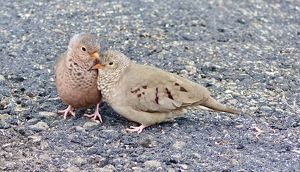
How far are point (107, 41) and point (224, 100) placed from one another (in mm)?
1852

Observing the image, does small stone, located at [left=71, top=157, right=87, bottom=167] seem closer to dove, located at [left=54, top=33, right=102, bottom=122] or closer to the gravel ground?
the gravel ground

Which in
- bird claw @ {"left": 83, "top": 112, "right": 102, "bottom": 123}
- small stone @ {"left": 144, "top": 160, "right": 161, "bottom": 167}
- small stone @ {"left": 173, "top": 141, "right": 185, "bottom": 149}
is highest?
bird claw @ {"left": 83, "top": 112, "right": 102, "bottom": 123}

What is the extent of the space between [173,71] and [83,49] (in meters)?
1.60

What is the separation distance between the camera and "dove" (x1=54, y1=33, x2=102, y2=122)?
196 inches

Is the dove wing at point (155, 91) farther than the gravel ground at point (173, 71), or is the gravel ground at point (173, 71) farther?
the dove wing at point (155, 91)

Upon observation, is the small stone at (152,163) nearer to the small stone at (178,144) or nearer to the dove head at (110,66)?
the small stone at (178,144)

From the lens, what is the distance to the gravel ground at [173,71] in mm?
4645

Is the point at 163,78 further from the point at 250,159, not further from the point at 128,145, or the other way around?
the point at 250,159

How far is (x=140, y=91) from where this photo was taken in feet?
16.4

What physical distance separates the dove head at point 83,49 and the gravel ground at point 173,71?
1.97 ft

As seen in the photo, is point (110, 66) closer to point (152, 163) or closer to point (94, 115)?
point (94, 115)

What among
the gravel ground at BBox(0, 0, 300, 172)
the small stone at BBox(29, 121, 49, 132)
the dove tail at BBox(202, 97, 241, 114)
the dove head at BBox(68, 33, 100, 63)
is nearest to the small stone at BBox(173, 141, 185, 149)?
the gravel ground at BBox(0, 0, 300, 172)

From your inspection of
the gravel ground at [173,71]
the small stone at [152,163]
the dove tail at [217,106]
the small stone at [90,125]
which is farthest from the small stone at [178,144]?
the small stone at [90,125]

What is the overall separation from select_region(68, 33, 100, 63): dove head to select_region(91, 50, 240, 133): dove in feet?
0.32
